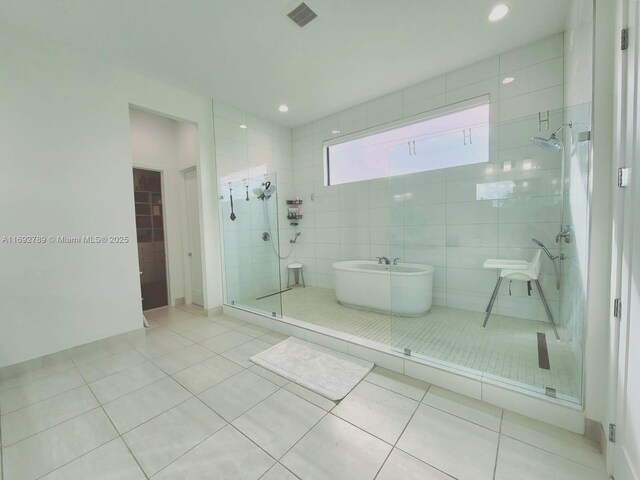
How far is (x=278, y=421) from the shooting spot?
5.39ft

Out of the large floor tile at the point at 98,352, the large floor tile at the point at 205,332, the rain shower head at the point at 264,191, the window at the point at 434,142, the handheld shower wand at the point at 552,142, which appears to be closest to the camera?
the handheld shower wand at the point at 552,142

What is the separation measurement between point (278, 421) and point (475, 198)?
318cm

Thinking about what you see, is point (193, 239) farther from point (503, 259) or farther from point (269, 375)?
point (503, 259)

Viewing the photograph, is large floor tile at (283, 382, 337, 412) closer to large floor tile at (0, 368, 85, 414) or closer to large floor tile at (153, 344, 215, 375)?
large floor tile at (153, 344, 215, 375)

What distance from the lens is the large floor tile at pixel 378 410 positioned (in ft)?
5.09

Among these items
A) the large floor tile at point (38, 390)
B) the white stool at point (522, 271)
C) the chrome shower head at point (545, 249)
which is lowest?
the large floor tile at point (38, 390)

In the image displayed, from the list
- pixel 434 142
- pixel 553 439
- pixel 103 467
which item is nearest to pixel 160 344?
pixel 103 467

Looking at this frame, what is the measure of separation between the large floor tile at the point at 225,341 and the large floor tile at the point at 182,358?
81 mm

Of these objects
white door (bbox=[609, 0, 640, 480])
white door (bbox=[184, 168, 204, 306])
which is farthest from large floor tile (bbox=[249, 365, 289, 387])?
white door (bbox=[184, 168, 204, 306])

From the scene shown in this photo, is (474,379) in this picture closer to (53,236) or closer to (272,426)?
(272,426)

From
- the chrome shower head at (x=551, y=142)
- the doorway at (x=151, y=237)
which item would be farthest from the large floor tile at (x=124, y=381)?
the chrome shower head at (x=551, y=142)

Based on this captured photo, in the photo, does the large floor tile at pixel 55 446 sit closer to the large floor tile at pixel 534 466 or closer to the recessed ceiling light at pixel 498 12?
the large floor tile at pixel 534 466

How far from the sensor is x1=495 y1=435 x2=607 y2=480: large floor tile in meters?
1.23

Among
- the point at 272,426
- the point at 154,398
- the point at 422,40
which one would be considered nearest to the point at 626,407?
the point at 272,426
